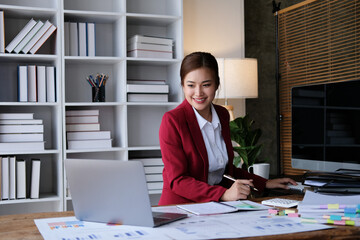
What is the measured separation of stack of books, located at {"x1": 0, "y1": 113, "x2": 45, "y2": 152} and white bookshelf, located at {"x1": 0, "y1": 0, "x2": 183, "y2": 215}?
0.06m

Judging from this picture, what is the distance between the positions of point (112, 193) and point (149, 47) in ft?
7.82

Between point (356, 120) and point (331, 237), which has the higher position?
point (356, 120)

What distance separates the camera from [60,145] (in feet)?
11.3

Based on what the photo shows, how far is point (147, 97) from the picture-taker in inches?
145

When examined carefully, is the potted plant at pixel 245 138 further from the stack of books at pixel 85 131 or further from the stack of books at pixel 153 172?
the stack of books at pixel 85 131

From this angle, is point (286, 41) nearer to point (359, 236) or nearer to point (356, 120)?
point (356, 120)

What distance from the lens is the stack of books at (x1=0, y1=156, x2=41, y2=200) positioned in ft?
11.0

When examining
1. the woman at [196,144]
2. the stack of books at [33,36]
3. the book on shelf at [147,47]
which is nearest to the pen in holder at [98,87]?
the book on shelf at [147,47]

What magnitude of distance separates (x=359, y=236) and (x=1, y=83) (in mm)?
2910

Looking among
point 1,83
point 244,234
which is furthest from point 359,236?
point 1,83

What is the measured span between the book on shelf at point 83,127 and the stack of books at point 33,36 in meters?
0.59

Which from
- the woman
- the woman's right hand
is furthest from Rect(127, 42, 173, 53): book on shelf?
the woman's right hand

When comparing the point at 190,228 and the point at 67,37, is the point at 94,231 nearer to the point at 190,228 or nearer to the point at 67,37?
the point at 190,228

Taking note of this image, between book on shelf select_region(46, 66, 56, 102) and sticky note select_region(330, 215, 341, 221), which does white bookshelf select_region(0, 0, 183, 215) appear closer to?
book on shelf select_region(46, 66, 56, 102)
